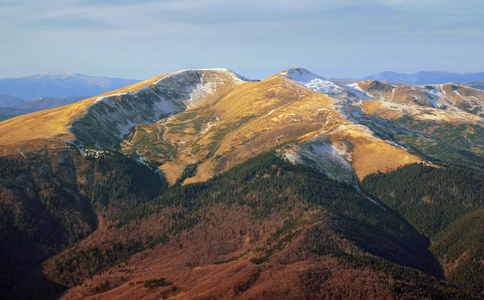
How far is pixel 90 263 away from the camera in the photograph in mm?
162250

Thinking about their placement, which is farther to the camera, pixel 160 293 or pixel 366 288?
pixel 160 293

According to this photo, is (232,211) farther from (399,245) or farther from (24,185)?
(24,185)

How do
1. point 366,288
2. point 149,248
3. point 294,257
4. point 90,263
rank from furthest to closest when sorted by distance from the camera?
1. point 149,248
2. point 90,263
3. point 294,257
4. point 366,288

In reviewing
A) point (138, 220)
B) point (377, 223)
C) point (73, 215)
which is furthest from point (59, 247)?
point (377, 223)

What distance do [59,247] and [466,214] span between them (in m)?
219

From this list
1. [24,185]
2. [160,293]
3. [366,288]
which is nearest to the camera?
[366,288]

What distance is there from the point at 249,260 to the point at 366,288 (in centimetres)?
4767

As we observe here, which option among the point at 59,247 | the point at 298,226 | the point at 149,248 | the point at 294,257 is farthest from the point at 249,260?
the point at 59,247

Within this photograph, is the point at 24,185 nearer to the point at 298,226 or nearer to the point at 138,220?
the point at 138,220

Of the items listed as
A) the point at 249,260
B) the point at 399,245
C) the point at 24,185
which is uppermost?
the point at 24,185

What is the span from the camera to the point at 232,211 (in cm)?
19550

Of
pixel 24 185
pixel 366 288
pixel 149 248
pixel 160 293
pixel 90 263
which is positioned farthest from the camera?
pixel 24 185

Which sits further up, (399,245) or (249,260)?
(249,260)

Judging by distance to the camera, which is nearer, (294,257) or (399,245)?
(294,257)
